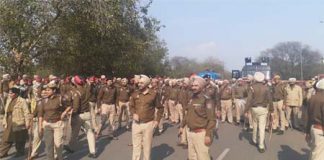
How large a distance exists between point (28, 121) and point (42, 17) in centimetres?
1300

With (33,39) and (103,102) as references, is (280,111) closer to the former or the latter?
(103,102)

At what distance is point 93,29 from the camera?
27.0m

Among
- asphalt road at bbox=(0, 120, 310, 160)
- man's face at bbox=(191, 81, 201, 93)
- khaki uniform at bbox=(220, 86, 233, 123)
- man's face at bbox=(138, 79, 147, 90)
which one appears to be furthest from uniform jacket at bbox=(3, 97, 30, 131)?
khaki uniform at bbox=(220, 86, 233, 123)

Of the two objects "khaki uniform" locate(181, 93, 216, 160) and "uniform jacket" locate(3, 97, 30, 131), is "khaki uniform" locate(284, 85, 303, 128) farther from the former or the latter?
"khaki uniform" locate(181, 93, 216, 160)

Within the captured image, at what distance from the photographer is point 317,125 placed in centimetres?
875

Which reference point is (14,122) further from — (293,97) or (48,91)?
(293,97)

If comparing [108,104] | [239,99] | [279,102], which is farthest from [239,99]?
[108,104]

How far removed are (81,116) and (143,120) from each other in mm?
3010

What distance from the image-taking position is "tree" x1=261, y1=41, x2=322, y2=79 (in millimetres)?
97037

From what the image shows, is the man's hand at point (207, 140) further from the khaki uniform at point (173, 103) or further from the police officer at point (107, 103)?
the khaki uniform at point (173, 103)

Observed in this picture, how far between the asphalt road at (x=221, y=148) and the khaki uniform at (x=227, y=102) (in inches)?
150

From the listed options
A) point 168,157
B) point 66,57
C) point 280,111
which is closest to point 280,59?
point 66,57

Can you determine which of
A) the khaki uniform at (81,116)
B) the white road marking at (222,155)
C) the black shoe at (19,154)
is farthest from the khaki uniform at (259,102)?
the black shoe at (19,154)

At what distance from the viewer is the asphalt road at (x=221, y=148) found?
40.9 feet
